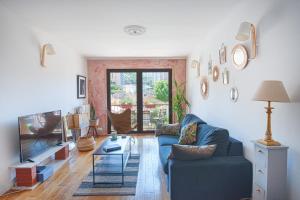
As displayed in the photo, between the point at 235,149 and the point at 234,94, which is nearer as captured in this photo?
the point at 235,149

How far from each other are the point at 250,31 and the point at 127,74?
451cm

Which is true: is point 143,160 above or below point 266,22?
below

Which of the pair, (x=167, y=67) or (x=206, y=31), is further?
(x=167, y=67)

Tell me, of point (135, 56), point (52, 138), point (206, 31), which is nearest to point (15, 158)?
point (52, 138)

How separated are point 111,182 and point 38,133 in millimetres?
1347

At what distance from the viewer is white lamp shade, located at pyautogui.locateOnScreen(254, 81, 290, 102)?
5.63 ft

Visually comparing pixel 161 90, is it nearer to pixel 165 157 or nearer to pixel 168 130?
pixel 168 130

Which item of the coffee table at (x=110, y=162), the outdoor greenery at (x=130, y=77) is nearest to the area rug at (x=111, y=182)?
the coffee table at (x=110, y=162)

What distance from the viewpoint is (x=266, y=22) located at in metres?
2.12

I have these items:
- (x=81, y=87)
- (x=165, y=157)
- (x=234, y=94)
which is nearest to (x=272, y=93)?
(x=234, y=94)

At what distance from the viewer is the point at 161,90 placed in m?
6.53

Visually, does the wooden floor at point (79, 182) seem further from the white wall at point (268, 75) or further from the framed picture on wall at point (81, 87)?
the framed picture on wall at point (81, 87)

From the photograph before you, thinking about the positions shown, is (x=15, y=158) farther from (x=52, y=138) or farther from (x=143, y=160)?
(x=143, y=160)

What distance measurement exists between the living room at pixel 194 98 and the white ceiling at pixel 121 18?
0.07ft
